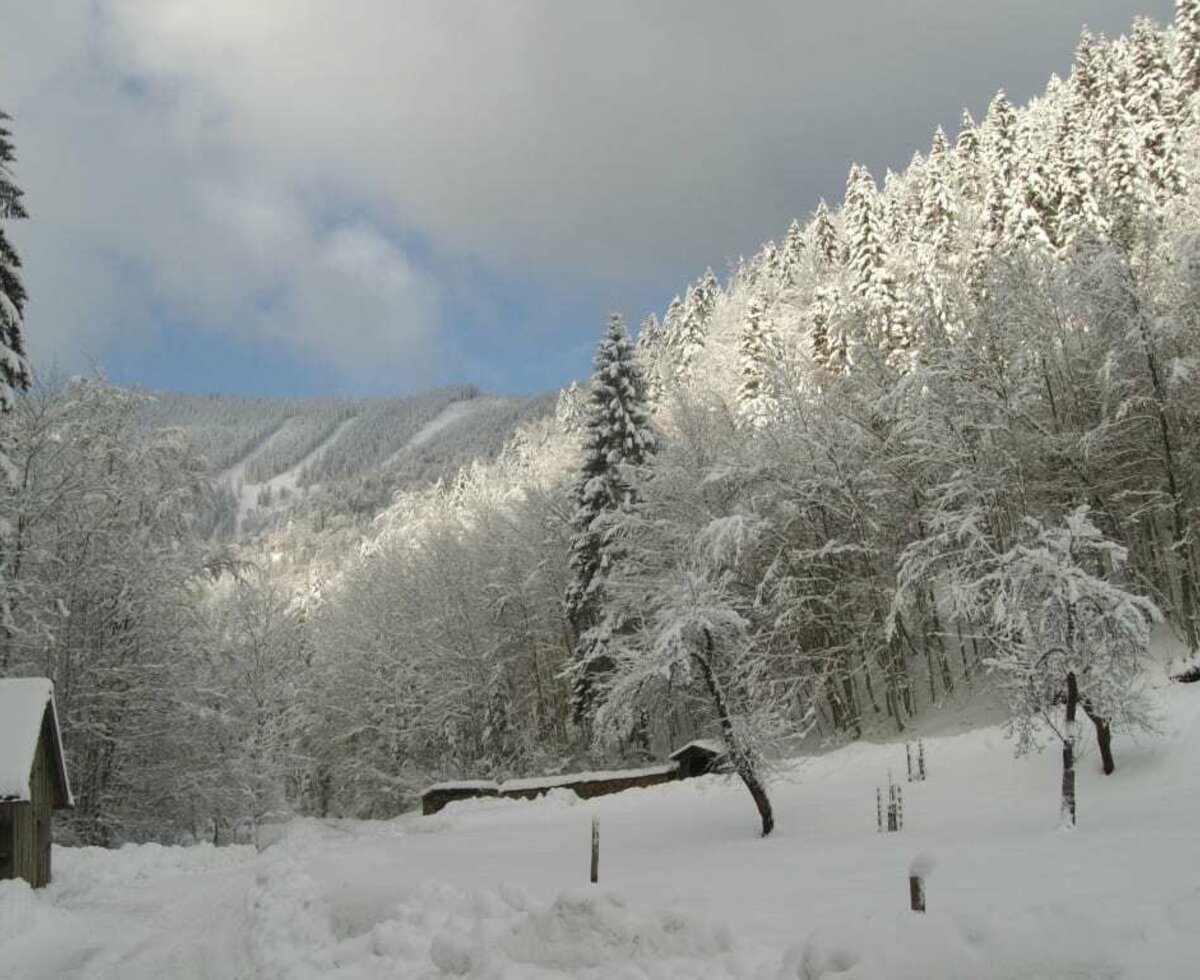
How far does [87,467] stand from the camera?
2638cm

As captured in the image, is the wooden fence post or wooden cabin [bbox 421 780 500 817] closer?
the wooden fence post

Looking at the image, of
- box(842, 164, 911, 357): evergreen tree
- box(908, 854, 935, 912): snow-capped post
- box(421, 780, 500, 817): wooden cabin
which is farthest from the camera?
box(842, 164, 911, 357): evergreen tree

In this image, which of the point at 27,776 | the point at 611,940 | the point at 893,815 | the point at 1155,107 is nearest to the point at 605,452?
the point at 893,815

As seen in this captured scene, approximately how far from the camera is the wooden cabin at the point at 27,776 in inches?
688

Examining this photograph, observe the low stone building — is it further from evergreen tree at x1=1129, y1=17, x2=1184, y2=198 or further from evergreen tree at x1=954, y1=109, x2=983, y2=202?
evergreen tree at x1=954, y1=109, x2=983, y2=202

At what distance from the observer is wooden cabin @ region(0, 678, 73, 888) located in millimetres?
17469

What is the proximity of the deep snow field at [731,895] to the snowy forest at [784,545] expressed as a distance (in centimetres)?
192

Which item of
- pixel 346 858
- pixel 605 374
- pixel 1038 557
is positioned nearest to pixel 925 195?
pixel 605 374

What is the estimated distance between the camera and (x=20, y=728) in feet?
60.5

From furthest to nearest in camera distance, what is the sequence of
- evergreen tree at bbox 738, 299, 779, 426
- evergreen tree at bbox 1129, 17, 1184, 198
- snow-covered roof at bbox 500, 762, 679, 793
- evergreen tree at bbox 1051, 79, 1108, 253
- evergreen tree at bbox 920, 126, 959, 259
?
1. evergreen tree at bbox 920, 126, 959, 259
2. evergreen tree at bbox 738, 299, 779, 426
3. evergreen tree at bbox 1129, 17, 1184, 198
4. evergreen tree at bbox 1051, 79, 1108, 253
5. snow-covered roof at bbox 500, 762, 679, 793

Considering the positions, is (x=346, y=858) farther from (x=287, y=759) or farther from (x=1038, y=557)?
(x=287, y=759)

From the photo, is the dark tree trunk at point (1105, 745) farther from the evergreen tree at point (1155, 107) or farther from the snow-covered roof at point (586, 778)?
the evergreen tree at point (1155, 107)

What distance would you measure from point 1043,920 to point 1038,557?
10.5 m

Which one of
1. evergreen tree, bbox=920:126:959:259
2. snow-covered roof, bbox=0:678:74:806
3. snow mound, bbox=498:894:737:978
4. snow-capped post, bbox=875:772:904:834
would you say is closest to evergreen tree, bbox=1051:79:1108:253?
evergreen tree, bbox=920:126:959:259
